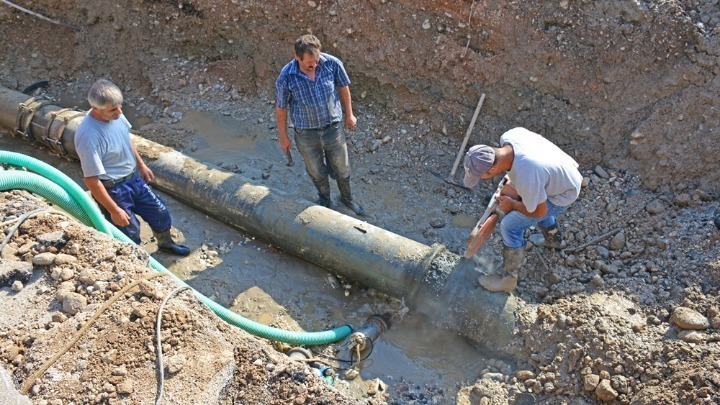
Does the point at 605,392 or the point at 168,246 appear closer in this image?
the point at 605,392

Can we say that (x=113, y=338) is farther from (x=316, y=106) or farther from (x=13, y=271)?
(x=316, y=106)

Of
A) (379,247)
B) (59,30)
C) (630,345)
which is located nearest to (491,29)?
(379,247)

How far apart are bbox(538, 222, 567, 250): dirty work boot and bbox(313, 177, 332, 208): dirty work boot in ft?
7.61

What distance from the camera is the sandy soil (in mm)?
4172

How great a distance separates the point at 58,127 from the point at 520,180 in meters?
5.59

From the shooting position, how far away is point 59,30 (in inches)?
339

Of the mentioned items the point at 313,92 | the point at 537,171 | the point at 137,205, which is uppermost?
the point at 537,171

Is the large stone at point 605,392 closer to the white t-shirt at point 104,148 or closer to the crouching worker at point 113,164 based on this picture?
the crouching worker at point 113,164

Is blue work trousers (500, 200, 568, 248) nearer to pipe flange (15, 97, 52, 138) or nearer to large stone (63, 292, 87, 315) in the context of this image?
large stone (63, 292, 87, 315)

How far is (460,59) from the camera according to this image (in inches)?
255

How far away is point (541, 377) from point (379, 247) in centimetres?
177

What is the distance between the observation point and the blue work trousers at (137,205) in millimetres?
4828

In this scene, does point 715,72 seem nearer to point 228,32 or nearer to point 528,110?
point 528,110

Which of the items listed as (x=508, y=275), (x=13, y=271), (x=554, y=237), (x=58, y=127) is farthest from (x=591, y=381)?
(x=58, y=127)
